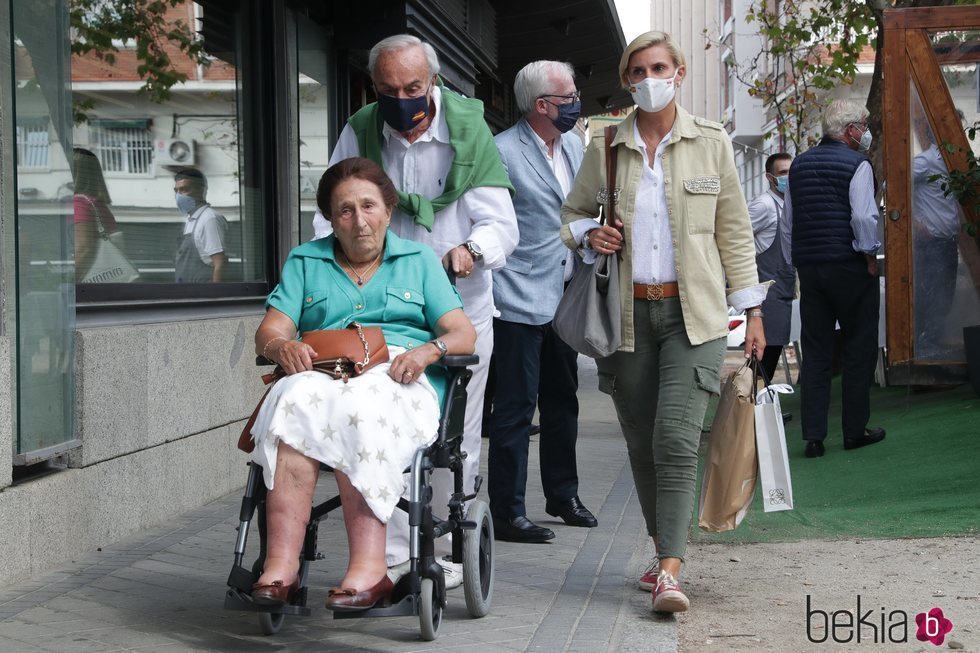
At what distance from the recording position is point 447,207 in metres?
5.29

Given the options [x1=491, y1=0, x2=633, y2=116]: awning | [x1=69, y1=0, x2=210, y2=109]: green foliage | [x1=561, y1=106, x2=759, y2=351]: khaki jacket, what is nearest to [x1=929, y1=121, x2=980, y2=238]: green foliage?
[x1=491, y1=0, x2=633, y2=116]: awning

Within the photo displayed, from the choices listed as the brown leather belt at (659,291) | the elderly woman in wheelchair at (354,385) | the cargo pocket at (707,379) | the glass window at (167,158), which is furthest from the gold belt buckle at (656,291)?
the glass window at (167,158)

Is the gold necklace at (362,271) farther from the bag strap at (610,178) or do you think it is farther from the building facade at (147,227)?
the building facade at (147,227)

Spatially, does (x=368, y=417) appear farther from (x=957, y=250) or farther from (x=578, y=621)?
(x=957, y=250)

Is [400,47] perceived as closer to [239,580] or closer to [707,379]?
[707,379]

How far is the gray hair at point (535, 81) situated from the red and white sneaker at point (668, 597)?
8.52ft

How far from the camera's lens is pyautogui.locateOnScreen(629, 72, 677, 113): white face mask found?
16.0 ft

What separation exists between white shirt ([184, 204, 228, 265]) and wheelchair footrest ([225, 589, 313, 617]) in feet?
13.4

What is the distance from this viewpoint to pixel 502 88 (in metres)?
17.8

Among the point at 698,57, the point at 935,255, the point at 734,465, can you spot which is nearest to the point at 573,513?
the point at 734,465

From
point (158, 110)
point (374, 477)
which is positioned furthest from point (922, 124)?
point (374, 477)

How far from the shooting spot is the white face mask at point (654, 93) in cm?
487

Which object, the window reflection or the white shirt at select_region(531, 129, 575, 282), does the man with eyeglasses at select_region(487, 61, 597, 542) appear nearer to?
the white shirt at select_region(531, 129, 575, 282)

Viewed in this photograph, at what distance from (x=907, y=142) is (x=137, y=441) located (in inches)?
252
